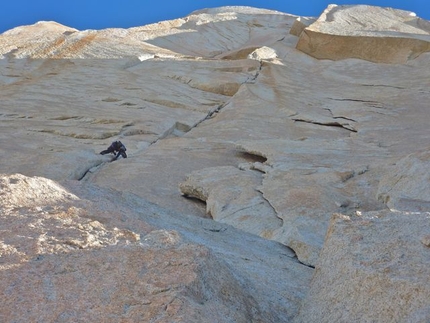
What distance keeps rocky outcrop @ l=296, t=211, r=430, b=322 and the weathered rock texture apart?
1.5 inches

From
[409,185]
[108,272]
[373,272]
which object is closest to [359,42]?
[409,185]

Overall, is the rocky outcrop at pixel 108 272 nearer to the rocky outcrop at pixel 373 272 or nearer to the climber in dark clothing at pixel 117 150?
the rocky outcrop at pixel 373 272

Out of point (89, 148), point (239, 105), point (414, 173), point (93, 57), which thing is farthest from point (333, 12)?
point (414, 173)

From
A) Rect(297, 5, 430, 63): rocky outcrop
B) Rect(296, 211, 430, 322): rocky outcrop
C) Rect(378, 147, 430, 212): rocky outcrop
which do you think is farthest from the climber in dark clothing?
Rect(297, 5, 430, 63): rocky outcrop

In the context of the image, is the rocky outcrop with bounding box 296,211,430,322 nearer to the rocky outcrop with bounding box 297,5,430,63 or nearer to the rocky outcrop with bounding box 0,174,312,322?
the rocky outcrop with bounding box 0,174,312,322

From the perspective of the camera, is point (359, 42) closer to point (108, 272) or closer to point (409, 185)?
point (409, 185)

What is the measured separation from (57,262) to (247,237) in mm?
2733

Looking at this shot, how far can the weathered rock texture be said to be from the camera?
9.91 feet

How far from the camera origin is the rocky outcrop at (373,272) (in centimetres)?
278

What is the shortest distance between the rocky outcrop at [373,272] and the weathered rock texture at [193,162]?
38mm

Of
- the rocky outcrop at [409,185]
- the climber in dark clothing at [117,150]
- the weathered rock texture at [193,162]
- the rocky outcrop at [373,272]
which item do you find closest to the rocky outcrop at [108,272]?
the weathered rock texture at [193,162]

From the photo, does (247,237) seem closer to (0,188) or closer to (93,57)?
(0,188)

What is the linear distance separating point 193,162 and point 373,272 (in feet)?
28.9

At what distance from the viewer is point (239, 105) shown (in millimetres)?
17078
